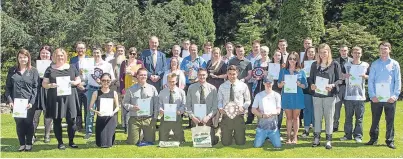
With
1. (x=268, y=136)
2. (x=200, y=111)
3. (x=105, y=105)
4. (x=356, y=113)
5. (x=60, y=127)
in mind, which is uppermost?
(x=105, y=105)

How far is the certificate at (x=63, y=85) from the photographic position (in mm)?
9203

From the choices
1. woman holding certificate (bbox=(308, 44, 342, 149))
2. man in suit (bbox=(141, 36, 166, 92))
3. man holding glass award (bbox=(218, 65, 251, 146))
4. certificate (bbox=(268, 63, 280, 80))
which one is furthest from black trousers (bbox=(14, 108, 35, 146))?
woman holding certificate (bbox=(308, 44, 342, 149))

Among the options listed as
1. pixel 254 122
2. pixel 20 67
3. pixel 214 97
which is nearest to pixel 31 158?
pixel 20 67

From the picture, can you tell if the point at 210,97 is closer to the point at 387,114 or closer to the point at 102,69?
the point at 102,69

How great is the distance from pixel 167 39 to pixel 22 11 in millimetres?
8057

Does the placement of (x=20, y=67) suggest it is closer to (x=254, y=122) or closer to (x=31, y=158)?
(x=31, y=158)

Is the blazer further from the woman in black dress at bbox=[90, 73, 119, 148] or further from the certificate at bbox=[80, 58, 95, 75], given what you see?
the woman in black dress at bbox=[90, 73, 119, 148]

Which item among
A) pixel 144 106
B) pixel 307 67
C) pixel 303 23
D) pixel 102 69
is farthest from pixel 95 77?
pixel 303 23

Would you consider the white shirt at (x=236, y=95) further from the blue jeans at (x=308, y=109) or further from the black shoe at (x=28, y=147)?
the black shoe at (x=28, y=147)

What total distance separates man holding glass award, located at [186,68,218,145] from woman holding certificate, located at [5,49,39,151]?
9.71ft

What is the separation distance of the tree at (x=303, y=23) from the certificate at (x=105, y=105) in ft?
42.5

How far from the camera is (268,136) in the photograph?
9.74 meters

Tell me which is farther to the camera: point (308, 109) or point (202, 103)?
point (308, 109)

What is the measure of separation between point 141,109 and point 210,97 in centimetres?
138
